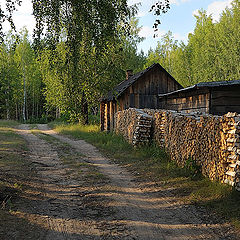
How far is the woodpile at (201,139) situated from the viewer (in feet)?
18.4

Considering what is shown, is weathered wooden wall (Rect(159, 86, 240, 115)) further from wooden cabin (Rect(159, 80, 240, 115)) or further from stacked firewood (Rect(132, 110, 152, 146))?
stacked firewood (Rect(132, 110, 152, 146))

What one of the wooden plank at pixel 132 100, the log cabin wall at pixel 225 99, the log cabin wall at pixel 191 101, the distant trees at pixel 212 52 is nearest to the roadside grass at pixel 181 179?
the log cabin wall at pixel 191 101

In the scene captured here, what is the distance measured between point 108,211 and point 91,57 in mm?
11479

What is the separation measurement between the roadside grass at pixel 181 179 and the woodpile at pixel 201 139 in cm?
24

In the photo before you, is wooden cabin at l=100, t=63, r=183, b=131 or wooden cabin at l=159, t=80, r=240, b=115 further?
wooden cabin at l=100, t=63, r=183, b=131

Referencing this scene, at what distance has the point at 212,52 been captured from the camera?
28.4m

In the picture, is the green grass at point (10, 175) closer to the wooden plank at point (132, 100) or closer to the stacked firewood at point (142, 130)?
the stacked firewood at point (142, 130)

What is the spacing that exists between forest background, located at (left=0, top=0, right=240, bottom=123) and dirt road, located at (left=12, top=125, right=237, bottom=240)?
2.79 meters

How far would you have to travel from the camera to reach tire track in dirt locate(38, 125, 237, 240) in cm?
415

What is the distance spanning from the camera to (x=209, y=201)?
17.6 ft

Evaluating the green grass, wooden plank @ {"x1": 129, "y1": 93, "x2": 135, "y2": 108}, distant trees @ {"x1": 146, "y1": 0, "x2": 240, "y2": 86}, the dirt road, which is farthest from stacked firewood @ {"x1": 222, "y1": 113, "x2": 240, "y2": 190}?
distant trees @ {"x1": 146, "y1": 0, "x2": 240, "y2": 86}

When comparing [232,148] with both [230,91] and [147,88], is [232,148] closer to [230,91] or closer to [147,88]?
[230,91]

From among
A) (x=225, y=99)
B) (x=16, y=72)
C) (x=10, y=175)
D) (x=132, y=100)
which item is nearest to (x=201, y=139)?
(x=225, y=99)

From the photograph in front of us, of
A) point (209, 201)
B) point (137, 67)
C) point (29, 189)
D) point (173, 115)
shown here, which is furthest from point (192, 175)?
point (137, 67)
